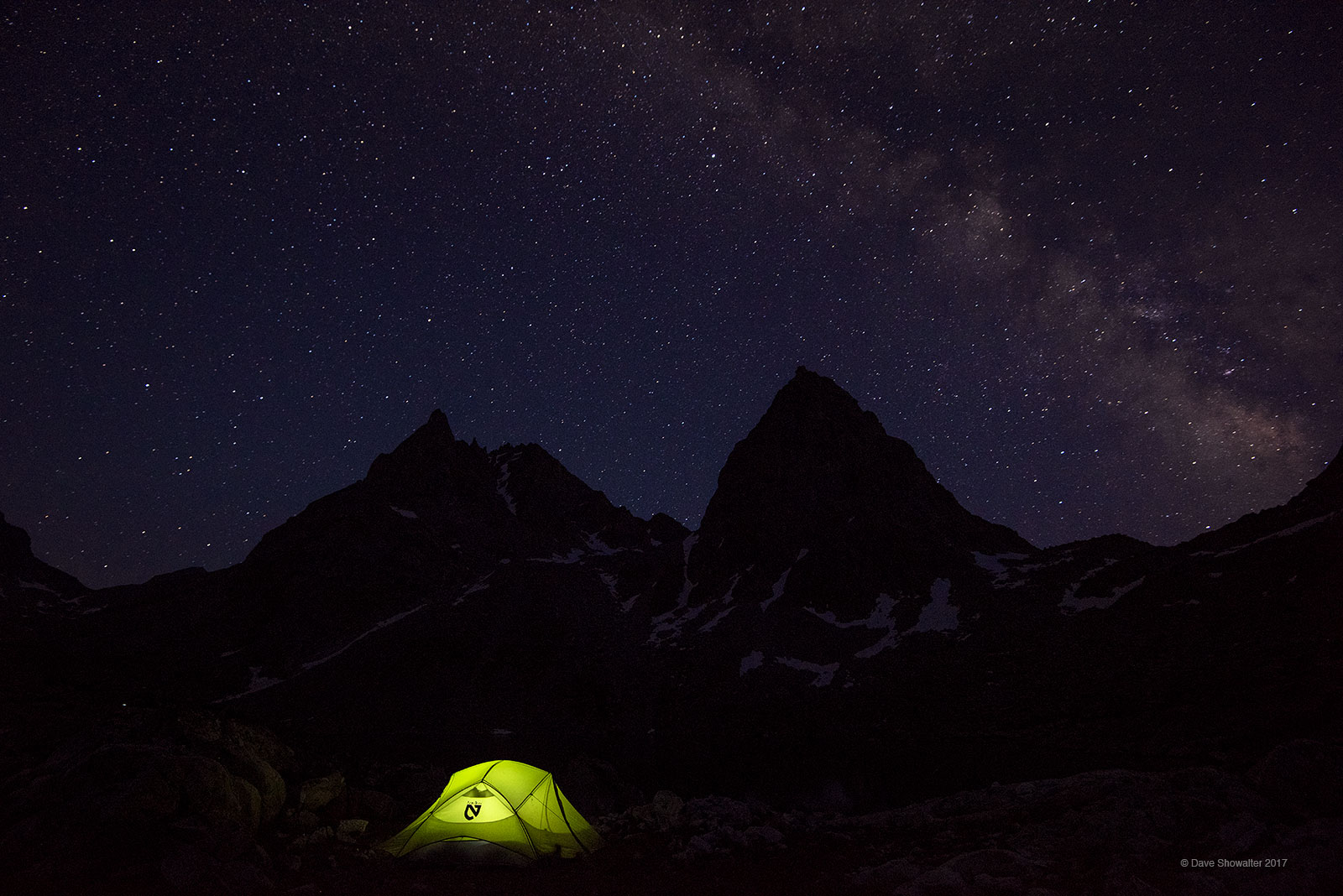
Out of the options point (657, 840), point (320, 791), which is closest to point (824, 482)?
point (657, 840)

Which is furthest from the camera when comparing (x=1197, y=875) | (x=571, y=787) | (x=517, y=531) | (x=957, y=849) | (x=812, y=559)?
(x=517, y=531)

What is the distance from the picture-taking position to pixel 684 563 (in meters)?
126

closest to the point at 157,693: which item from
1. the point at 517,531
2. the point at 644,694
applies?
the point at 644,694

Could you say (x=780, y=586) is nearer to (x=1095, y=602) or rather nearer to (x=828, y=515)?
(x=828, y=515)

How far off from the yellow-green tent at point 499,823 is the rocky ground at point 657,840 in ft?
1.36

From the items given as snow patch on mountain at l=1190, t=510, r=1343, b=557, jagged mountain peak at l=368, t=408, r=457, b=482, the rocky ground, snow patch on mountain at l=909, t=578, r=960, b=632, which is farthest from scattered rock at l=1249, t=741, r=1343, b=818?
jagged mountain peak at l=368, t=408, r=457, b=482

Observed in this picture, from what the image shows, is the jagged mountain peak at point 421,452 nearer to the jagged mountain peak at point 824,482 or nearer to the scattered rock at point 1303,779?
the jagged mountain peak at point 824,482

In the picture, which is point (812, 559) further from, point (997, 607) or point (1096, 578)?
point (1096, 578)

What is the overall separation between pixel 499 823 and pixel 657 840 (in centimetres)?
410

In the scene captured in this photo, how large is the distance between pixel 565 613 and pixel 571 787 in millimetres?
83503

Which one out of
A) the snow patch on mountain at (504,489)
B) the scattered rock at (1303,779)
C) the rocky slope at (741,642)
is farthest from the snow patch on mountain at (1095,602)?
the snow patch on mountain at (504,489)

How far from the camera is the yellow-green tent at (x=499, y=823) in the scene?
13781mm

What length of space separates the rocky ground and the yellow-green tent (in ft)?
1.36

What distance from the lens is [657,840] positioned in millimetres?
15930
